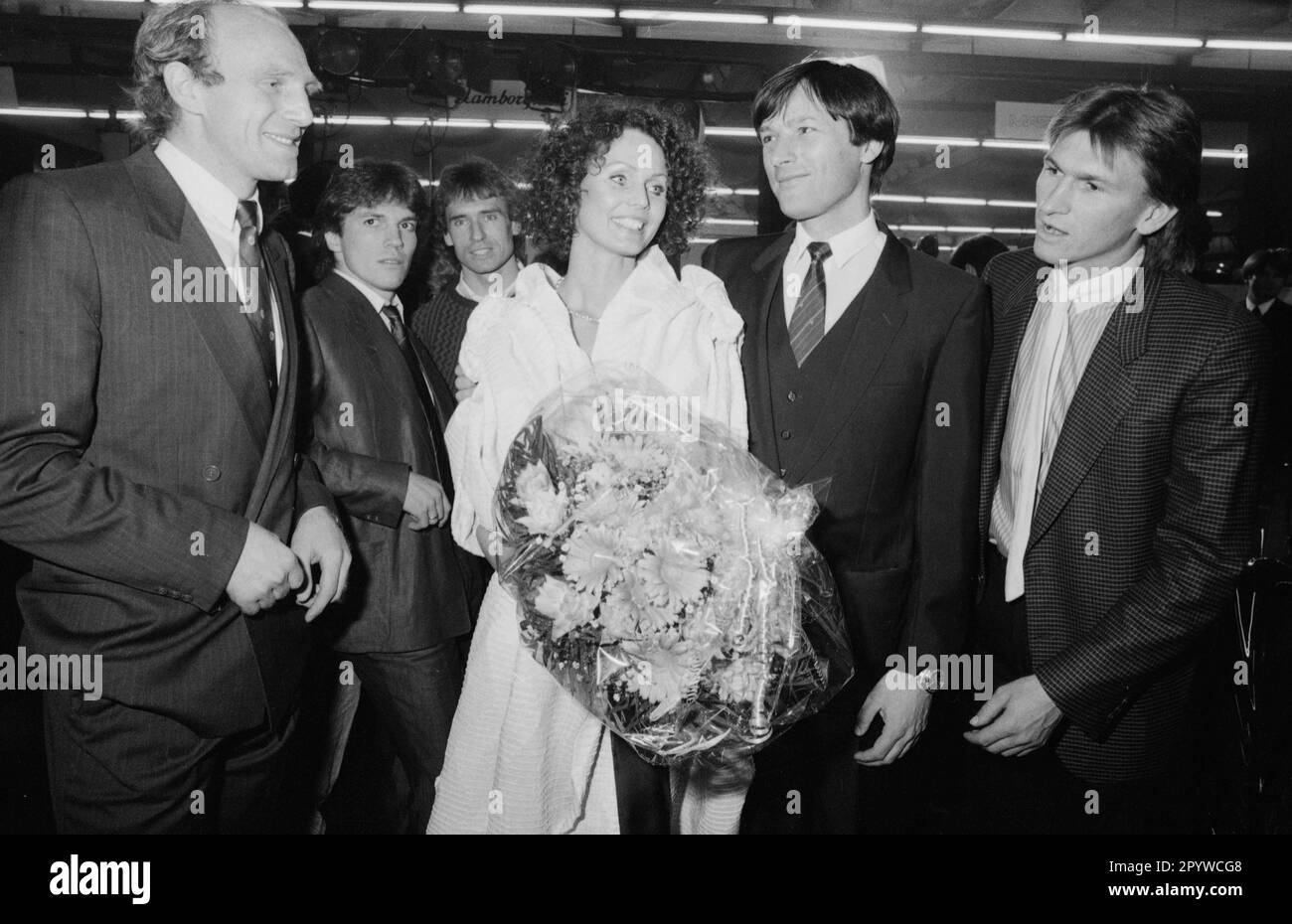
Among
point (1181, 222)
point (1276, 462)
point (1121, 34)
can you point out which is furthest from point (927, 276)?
point (1121, 34)

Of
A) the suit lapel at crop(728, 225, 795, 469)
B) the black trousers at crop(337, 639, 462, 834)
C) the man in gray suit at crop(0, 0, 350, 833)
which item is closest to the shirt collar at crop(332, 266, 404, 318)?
the man in gray suit at crop(0, 0, 350, 833)

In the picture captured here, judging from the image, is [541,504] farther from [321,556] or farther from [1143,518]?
[1143,518]

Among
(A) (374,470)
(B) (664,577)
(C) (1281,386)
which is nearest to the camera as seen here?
(B) (664,577)

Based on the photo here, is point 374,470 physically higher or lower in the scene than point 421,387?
lower

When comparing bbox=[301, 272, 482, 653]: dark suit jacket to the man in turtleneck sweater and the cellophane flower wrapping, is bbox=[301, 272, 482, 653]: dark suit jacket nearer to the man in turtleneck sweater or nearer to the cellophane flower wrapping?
the man in turtleneck sweater

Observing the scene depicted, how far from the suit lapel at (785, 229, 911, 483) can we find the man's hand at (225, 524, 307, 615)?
3.22 feet

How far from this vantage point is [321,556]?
174 centimetres

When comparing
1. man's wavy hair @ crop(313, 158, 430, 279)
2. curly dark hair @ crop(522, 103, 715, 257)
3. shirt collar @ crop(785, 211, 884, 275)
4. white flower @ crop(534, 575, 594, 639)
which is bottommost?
white flower @ crop(534, 575, 594, 639)

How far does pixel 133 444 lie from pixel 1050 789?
1.99 m

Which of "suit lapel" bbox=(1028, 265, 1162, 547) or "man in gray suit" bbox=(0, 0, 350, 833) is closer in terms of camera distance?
"man in gray suit" bbox=(0, 0, 350, 833)

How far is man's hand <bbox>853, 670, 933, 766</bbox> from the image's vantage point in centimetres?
178

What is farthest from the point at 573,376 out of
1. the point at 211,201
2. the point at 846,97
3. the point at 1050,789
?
the point at 1050,789

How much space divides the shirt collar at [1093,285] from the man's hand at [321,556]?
5.26ft

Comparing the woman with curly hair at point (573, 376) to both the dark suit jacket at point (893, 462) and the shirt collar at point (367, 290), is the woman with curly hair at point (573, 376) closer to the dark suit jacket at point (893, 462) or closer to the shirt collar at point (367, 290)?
the dark suit jacket at point (893, 462)
